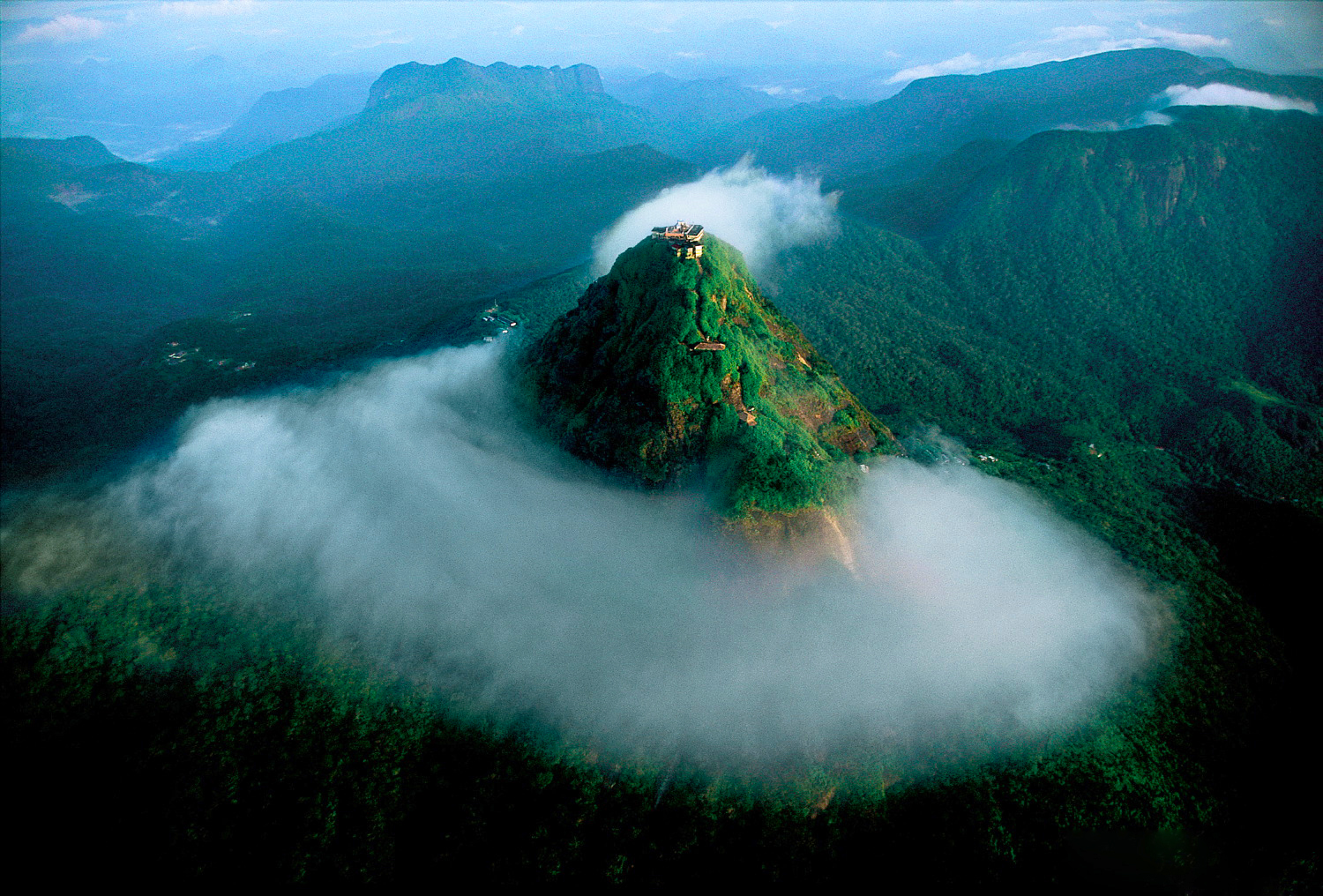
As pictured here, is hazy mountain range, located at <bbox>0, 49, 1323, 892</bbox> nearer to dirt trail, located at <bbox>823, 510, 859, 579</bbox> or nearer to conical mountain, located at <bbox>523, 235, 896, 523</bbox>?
conical mountain, located at <bbox>523, 235, 896, 523</bbox>

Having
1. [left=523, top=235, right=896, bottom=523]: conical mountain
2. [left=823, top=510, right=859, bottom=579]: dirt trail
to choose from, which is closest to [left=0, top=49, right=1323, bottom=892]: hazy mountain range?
[left=523, top=235, right=896, bottom=523]: conical mountain

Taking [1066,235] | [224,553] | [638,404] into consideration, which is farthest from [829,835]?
[1066,235]

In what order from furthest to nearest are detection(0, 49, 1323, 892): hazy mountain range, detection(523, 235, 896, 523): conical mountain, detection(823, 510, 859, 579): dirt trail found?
detection(523, 235, 896, 523): conical mountain → detection(823, 510, 859, 579): dirt trail → detection(0, 49, 1323, 892): hazy mountain range

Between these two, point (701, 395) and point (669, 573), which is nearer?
point (669, 573)

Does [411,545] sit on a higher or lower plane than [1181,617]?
higher

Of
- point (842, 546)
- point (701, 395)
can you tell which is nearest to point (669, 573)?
point (842, 546)

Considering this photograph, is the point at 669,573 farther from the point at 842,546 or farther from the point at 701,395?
the point at 701,395

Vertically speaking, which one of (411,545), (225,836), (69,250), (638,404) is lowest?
(225,836)

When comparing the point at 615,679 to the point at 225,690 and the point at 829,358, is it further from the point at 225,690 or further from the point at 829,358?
the point at 829,358

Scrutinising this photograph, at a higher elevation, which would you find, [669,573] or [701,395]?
[701,395]
